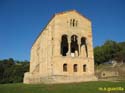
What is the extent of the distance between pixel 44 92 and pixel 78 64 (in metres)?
16.2

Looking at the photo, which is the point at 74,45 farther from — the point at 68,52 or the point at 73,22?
the point at 73,22

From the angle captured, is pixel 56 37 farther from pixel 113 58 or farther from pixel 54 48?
pixel 113 58

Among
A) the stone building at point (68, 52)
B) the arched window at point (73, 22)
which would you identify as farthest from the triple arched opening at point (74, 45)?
the arched window at point (73, 22)

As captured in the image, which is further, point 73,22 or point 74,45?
point 74,45

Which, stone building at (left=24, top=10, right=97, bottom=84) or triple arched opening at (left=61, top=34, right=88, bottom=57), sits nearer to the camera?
stone building at (left=24, top=10, right=97, bottom=84)

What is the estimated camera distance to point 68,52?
4119 centimetres

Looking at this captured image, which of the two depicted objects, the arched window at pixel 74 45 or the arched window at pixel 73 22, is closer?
the arched window at pixel 73 22

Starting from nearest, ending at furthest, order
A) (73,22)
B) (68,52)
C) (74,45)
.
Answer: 1. (68,52)
2. (73,22)
3. (74,45)

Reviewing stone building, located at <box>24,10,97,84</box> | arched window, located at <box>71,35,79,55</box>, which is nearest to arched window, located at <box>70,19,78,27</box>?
stone building, located at <box>24,10,97,84</box>

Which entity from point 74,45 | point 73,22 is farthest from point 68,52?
point 73,22

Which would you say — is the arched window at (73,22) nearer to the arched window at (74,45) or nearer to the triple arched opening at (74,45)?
the triple arched opening at (74,45)

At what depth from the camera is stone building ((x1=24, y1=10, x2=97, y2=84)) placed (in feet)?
128

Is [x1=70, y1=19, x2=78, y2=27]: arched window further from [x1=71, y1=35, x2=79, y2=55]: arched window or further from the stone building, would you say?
[x1=71, y1=35, x2=79, y2=55]: arched window

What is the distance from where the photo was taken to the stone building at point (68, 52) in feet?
128
